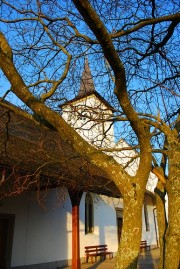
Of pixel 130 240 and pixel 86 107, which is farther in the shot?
pixel 86 107

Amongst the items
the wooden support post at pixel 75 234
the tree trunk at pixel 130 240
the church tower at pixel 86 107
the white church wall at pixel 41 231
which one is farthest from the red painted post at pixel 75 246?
the tree trunk at pixel 130 240

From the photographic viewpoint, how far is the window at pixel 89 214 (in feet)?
48.0

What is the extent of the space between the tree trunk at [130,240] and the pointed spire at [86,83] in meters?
3.07

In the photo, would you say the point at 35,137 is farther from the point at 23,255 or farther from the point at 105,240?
the point at 105,240

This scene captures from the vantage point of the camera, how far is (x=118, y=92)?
3559mm

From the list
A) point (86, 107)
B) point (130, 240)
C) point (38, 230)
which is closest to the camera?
point (130, 240)

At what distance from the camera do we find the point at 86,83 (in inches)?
226

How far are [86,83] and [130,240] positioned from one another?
3394 millimetres

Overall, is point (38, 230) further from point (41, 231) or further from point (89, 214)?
point (89, 214)

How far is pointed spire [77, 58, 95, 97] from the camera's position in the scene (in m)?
5.70

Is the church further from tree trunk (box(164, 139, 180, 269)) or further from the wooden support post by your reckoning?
tree trunk (box(164, 139, 180, 269))

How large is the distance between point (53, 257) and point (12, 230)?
2.34m

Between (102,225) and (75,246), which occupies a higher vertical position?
(102,225)

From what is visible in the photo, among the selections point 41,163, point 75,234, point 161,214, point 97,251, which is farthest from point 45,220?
point 161,214
